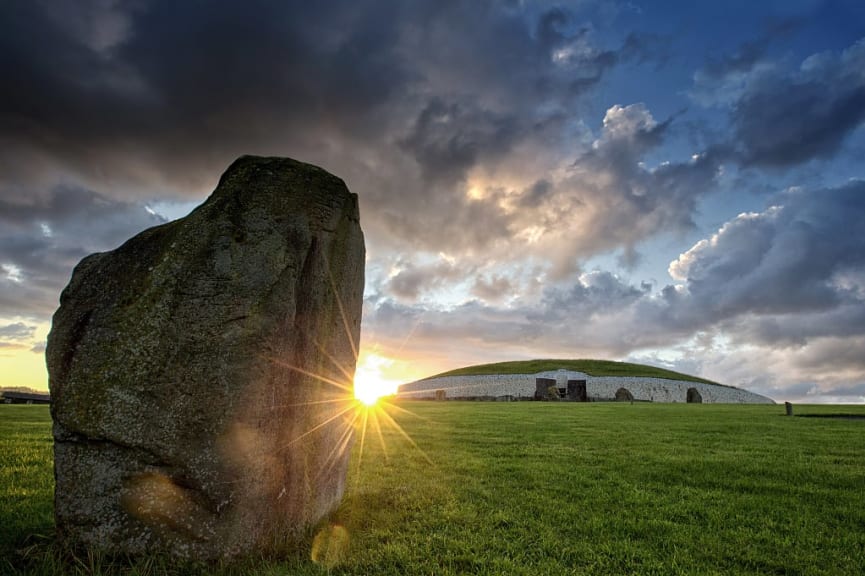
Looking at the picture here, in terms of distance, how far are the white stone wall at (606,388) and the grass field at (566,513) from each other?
50.3 meters

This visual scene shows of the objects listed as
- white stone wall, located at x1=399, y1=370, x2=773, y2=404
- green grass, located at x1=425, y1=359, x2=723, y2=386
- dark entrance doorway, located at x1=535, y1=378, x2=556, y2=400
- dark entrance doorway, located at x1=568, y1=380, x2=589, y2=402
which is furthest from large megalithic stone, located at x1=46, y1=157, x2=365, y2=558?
green grass, located at x1=425, y1=359, x2=723, y2=386

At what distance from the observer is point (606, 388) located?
62.0 meters

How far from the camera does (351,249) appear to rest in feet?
21.3

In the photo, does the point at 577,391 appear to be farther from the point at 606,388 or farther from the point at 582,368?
the point at 582,368

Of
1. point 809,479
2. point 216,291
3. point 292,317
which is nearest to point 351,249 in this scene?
point 292,317

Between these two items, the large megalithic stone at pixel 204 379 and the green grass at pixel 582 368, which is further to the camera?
the green grass at pixel 582 368

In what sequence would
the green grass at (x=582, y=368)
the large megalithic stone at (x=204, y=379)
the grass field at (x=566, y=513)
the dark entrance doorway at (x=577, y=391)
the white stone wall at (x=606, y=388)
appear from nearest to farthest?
the large megalithic stone at (x=204, y=379), the grass field at (x=566, y=513), the dark entrance doorway at (x=577, y=391), the white stone wall at (x=606, y=388), the green grass at (x=582, y=368)

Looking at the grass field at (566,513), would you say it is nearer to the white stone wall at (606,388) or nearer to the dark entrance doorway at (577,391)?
the dark entrance doorway at (577,391)

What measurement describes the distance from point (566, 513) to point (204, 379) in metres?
5.17

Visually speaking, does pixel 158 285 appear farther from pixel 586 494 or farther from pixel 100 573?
pixel 586 494

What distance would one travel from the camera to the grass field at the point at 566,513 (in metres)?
5.11

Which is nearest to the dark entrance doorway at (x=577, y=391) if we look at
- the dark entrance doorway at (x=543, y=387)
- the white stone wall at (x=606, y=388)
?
the white stone wall at (x=606, y=388)

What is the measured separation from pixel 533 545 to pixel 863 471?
8.79m

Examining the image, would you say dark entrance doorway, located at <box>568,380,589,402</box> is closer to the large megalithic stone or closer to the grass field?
the grass field
